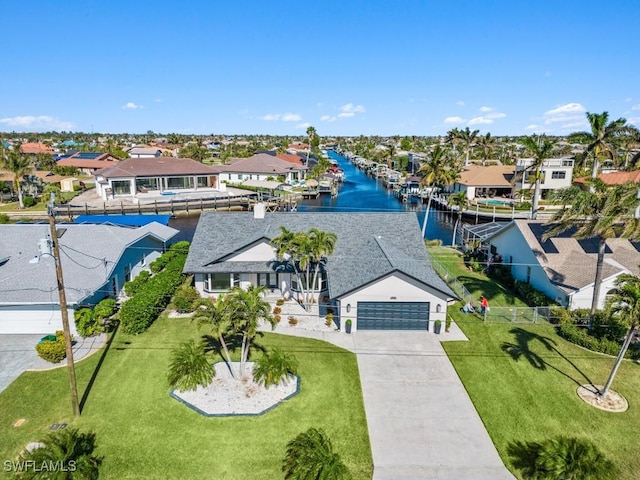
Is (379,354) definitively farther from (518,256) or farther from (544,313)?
(518,256)

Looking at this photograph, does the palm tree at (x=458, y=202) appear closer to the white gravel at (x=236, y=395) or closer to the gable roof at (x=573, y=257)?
the gable roof at (x=573, y=257)

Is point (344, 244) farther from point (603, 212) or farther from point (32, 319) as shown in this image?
point (32, 319)

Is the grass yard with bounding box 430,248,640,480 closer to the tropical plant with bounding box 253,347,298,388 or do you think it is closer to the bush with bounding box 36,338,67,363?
the tropical plant with bounding box 253,347,298,388

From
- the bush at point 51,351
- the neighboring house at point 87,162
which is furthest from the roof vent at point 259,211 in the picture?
the neighboring house at point 87,162

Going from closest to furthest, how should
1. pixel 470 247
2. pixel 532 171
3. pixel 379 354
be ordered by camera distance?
pixel 379 354
pixel 470 247
pixel 532 171

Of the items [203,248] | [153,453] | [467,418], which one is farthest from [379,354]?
[203,248]

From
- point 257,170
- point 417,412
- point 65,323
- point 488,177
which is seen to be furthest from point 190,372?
point 257,170

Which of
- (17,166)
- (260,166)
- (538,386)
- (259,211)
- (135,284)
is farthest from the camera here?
(260,166)
